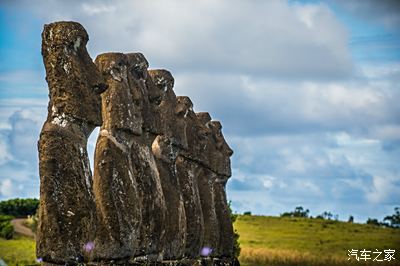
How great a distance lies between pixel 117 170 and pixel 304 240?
4142cm

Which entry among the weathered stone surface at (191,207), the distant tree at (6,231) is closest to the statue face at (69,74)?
the weathered stone surface at (191,207)

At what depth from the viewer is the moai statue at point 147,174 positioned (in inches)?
703

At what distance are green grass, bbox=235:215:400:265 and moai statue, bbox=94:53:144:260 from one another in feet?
73.8

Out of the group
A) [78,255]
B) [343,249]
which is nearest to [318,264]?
[343,249]

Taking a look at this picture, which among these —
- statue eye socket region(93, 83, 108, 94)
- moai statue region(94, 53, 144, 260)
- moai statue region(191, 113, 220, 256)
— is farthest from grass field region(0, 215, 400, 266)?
statue eye socket region(93, 83, 108, 94)

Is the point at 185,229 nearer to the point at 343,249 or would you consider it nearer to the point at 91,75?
the point at 91,75

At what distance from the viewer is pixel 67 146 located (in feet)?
47.7

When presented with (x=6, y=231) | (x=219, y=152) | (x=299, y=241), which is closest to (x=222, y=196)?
(x=219, y=152)

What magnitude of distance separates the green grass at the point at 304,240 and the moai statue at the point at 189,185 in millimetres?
16548

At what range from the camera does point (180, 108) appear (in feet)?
73.9

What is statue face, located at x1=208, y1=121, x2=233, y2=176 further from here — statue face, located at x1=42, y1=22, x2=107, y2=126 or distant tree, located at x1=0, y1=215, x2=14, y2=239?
distant tree, located at x1=0, y1=215, x2=14, y2=239

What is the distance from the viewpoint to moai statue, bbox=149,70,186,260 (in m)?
19.8

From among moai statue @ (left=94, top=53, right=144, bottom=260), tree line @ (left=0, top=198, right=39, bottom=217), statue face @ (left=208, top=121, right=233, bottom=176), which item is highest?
tree line @ (left=0, top=198, right=39, bottom=217)

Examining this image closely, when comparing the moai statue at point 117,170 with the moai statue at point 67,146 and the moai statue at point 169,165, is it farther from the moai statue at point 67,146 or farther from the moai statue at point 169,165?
the moai statue at point 169,165
